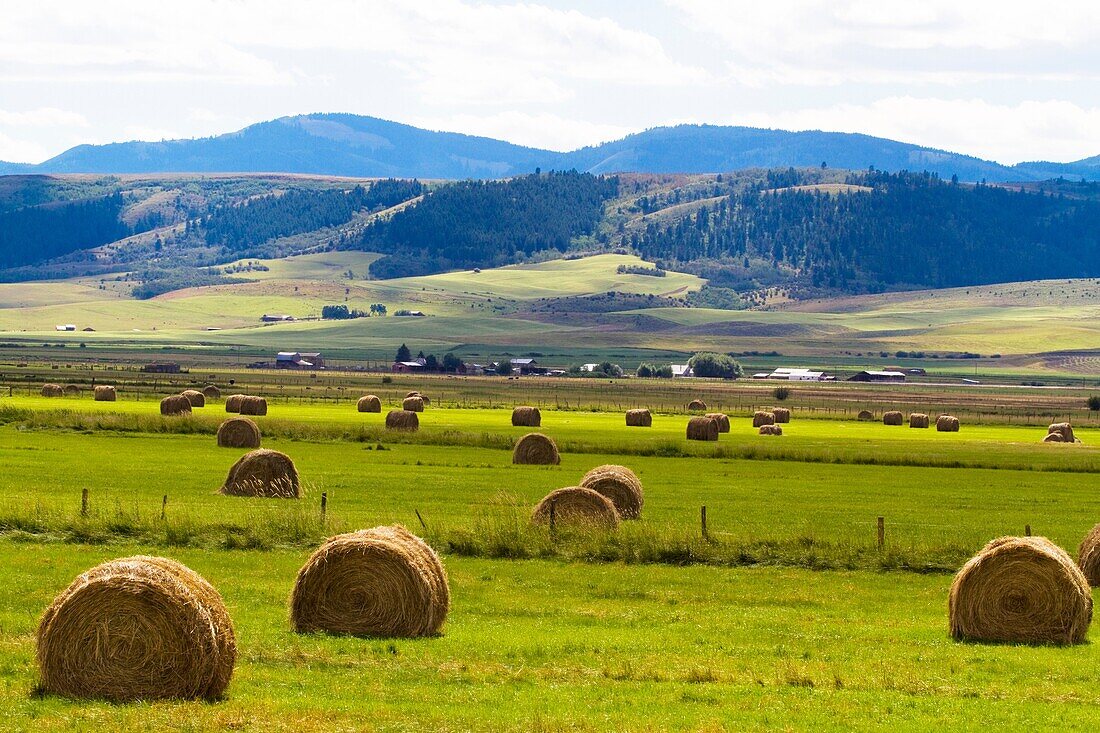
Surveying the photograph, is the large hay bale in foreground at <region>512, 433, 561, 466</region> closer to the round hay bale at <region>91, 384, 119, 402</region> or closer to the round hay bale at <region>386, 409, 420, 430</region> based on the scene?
the round hay bale at <region>386, 409, 420, 430</region>

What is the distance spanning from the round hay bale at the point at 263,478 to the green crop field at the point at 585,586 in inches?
31.8

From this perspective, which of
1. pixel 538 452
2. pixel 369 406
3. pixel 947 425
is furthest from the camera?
pixel 947 425

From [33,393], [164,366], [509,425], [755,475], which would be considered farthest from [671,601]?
[164,366]

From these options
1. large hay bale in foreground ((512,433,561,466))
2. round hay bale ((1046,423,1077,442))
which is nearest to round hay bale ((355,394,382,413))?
large hay bale in foreground ((512,433,561,466))

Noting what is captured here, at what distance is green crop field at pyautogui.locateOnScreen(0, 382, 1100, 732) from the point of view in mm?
17172

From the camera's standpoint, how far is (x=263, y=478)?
39.4m

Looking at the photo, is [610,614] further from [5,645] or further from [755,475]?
[755,475]

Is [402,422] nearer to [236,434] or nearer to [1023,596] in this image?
[236,434]

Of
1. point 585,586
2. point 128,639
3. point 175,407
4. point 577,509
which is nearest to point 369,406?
point 175,407

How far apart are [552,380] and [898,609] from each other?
145629 millimetres

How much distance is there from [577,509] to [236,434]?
87.8ft

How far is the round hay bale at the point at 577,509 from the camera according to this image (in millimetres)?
31828

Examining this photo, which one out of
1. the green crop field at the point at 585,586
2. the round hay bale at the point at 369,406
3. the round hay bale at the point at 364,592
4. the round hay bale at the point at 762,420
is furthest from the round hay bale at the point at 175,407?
the round hay bale at the point at 364,592

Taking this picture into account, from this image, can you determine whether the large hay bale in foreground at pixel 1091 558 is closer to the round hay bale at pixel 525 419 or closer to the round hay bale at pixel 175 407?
the round hay bale at pixel 175 407
